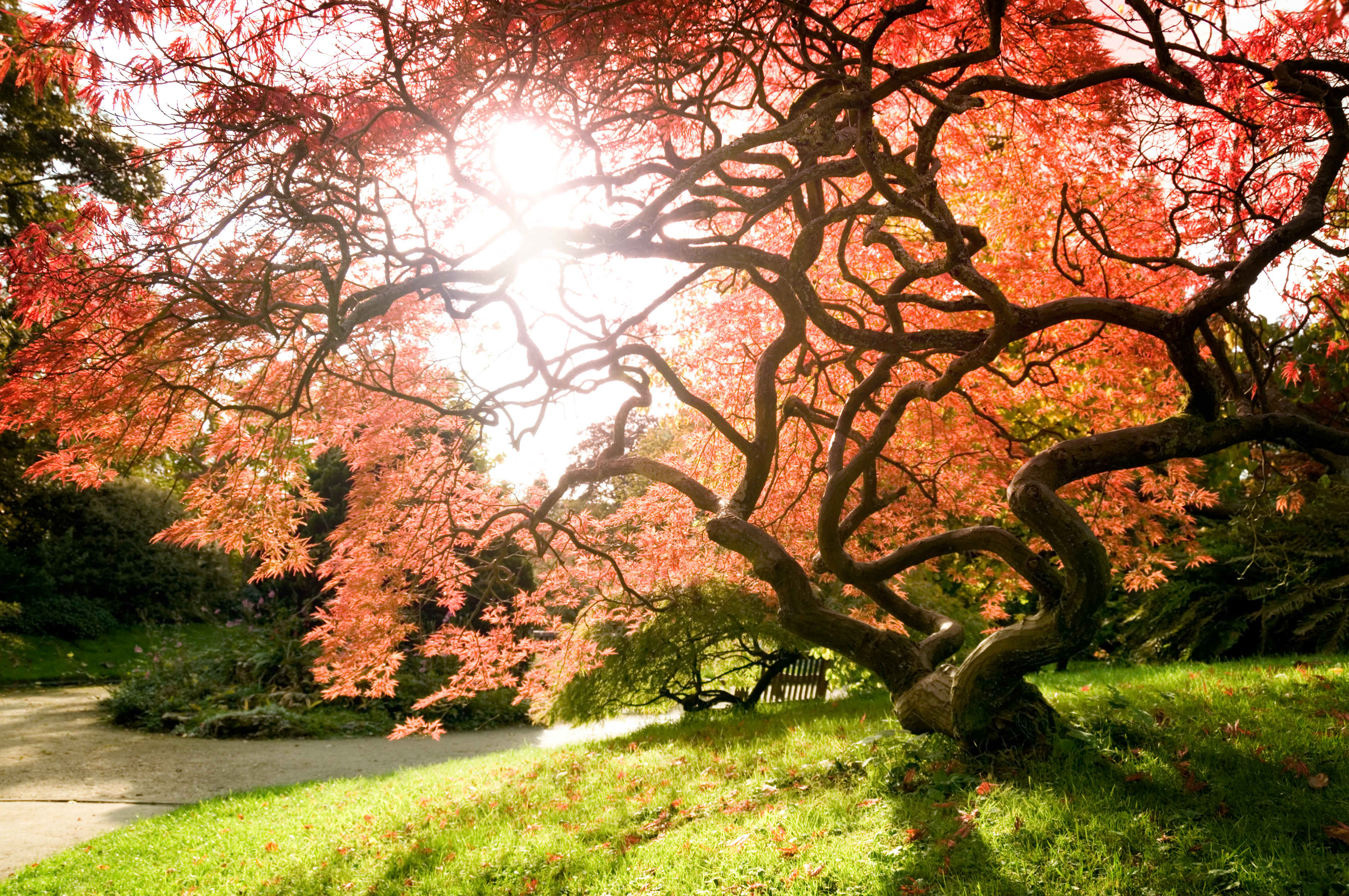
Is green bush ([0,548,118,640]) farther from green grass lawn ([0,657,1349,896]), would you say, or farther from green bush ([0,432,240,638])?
green grass lawn ([0,657,1349,896])

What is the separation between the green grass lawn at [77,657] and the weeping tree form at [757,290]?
40.6ft

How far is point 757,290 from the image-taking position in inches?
273

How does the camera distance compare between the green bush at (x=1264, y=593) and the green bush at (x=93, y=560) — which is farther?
the green bush at (x=93, y=560)

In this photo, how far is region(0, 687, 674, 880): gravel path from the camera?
7.10 meters

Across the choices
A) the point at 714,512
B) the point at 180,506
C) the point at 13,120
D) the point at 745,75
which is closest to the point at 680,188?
the point at 714,512

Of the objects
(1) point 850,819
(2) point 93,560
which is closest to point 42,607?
(2) point 93,560

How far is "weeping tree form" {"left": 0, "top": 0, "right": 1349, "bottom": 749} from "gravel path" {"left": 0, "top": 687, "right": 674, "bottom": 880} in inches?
117

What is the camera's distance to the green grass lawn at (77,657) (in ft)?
49.6

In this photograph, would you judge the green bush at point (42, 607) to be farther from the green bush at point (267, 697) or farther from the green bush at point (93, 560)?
the green bush at point (267, 697)

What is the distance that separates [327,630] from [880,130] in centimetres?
615

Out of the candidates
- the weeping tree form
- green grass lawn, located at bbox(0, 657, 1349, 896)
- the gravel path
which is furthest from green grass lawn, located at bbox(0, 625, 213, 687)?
the weeping tree form

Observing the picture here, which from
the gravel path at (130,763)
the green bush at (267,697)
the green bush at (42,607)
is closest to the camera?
the gravel path at (130,763)

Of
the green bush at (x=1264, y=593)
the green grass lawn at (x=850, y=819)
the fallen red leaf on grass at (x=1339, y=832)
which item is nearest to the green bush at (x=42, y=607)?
the green grass lawn at (x=850, y=819)

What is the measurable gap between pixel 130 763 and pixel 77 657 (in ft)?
30.9
